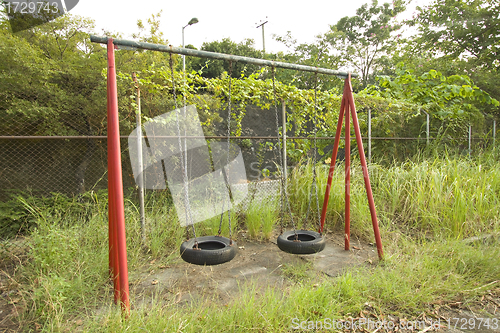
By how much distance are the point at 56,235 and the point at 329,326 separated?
7.21 ft

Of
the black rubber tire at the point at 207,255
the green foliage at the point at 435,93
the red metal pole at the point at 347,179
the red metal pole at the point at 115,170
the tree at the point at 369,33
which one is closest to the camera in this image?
the red metal pole at the point at 115,170

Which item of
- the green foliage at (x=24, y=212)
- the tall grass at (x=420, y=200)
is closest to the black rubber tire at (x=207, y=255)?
the green foliage at (x=24, y=212)

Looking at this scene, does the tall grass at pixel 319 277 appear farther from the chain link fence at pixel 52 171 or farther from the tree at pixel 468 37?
the tree at pixel 468 37

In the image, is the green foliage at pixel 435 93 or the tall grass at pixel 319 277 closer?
the tall grass at pixel 319 277

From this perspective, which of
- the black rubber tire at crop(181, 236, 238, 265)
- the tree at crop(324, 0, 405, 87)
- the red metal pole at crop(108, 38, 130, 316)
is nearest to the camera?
the red metal pole at crop(108, 38, 130, 316)

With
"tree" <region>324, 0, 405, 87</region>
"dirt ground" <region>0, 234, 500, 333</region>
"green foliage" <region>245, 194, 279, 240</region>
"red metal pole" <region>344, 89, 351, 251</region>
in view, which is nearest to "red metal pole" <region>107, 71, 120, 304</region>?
"dirt ground" <region>0, 234, 500, 333</region>

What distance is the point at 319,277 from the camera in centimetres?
232

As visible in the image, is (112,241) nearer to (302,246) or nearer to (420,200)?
(302,246)

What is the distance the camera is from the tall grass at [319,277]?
1680 mm

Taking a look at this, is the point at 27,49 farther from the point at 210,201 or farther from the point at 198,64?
the point at 198,64

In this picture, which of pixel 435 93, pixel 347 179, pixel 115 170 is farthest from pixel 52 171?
pixel 435 93

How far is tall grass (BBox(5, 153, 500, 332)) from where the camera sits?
1.68m

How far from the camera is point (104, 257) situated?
2381 mm

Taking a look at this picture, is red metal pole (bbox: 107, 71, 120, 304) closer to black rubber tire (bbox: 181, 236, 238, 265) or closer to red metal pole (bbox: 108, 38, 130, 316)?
red metal pole (bbox: 108, 38, 130, 316)
